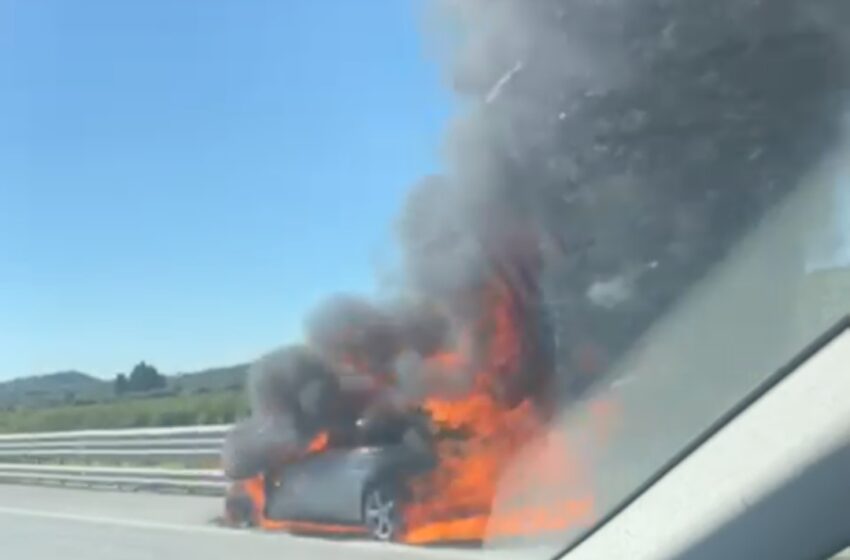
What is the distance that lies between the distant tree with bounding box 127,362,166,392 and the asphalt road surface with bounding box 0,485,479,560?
0.95 meters

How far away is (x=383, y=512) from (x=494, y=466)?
1066 millimetres

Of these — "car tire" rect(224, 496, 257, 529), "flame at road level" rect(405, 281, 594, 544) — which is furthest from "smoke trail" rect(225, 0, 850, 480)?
"car tire" rect(224, 496, 257, 529)

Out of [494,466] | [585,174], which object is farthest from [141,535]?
[585,174]

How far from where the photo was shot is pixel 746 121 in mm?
6445

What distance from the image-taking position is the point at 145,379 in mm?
6645

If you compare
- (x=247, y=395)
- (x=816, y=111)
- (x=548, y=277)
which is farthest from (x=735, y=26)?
(x=247, y=395)

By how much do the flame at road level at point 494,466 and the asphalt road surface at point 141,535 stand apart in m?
0.19

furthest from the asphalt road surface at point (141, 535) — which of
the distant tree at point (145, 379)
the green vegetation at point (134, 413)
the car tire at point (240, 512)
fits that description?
the distant tree at point (145, 379)

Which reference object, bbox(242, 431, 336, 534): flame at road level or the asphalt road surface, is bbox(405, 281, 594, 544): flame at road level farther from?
bbox(242, 431, 336, 534): flame at road level

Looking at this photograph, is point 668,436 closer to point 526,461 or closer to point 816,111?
point 526,461

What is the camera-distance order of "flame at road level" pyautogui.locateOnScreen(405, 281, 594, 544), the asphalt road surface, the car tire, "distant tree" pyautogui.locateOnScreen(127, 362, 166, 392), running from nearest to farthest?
"flame at road level" pyautogui.locateOnScreen(405, 281, 594, 544)
"distant tree" pyautogui.locateOnScreen(127, 362, 166, 392)
the car tire
the asphalt road surface

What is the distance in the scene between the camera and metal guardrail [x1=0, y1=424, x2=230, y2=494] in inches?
288

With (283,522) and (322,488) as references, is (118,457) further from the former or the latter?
(322,488)

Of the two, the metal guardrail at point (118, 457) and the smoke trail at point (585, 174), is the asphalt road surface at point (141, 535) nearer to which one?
the metal guardrail at point (118, 457)
